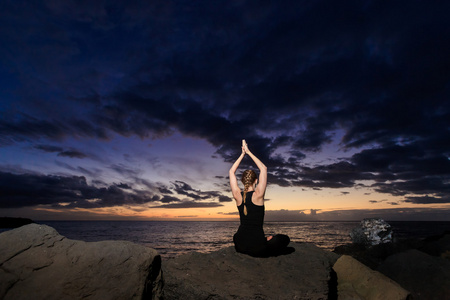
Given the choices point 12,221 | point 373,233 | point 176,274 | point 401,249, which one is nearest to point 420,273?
point 176,274

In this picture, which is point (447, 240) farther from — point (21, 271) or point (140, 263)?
point (21, 271)

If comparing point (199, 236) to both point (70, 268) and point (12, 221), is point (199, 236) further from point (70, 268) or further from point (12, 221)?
point (12, 221)

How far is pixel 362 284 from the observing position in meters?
5.43

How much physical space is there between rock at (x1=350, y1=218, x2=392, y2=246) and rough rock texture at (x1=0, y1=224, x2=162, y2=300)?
53.9 ft

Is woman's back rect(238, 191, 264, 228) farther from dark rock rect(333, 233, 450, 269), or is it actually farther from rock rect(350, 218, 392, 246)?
rock rect(350, 218, 392, 246)

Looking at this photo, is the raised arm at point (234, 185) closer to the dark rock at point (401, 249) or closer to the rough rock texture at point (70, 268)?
the rough rock texture at point (70, 268)

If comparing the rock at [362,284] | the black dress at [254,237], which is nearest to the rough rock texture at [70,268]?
the black dress at [254,237]

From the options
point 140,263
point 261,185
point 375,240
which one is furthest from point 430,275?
point 375,240

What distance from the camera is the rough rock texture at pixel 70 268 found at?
3.95 m

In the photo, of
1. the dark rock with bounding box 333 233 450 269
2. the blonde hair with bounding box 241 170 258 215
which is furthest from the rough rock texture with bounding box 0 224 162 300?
the dark rock with bounding box 333 233 450 269

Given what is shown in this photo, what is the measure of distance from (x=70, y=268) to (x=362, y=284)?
20.5 ft

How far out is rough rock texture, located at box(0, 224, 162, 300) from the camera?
155 inches

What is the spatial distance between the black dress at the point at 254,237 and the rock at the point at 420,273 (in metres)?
3.69

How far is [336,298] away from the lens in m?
5.37
